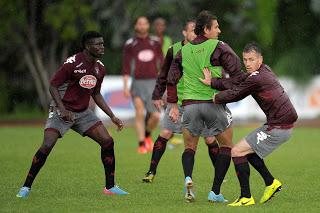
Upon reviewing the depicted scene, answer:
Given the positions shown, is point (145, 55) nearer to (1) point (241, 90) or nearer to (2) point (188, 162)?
(2) point (188, 162)

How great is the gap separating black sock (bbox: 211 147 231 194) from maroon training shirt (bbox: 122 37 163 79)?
24.0 ft

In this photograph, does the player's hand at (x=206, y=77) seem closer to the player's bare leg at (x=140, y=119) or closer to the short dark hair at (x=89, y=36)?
the short dark hair at (x=89, y=36)

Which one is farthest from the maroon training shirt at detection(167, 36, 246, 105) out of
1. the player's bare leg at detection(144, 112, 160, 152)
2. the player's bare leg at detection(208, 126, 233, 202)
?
the player's bare leg at detection(144, 112, 160, 152)

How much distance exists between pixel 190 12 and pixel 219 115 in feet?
81.9

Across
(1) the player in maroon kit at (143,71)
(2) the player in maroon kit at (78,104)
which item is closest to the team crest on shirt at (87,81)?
(2) the player in maroon kit at (78,104)

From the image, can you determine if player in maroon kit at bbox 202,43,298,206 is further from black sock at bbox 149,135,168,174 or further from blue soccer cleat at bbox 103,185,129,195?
black sock at bbox 149,135,168,174

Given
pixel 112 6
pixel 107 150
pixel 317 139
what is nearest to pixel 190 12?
pixel 112 6

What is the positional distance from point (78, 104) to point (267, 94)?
260cm

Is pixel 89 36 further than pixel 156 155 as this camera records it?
No

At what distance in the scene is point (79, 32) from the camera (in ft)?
113

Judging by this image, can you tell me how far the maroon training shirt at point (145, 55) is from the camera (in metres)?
18.8

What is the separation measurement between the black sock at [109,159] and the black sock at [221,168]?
155 cm

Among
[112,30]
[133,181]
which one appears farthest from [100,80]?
[112,30]

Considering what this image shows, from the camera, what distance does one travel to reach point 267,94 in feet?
36.8
